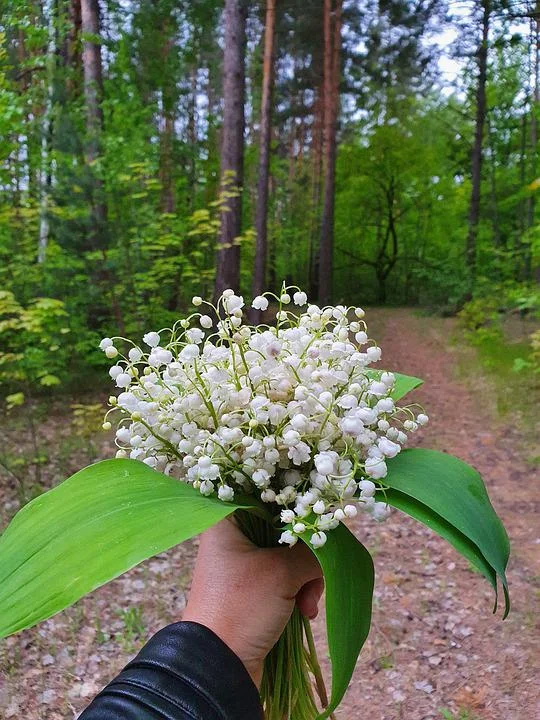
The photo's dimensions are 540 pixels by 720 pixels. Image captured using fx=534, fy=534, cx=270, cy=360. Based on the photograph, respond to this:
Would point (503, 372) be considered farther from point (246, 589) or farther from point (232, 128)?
point (246, 589)

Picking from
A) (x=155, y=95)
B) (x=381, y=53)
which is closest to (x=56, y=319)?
(x=155, y=95)

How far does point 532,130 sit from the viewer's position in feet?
32.0

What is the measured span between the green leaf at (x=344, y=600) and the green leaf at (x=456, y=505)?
0.36 ft

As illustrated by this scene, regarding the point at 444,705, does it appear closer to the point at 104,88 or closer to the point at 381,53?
the point at 104,88

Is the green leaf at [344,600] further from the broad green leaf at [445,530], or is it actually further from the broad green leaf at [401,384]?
the broad green leaf at [401,384]

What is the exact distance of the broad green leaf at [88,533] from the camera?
2.06 ft

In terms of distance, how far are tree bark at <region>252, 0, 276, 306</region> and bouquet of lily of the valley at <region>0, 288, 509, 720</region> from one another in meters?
6.90

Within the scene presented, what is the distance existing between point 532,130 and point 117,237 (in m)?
8.47

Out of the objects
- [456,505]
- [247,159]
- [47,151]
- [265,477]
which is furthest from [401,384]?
[247,159]

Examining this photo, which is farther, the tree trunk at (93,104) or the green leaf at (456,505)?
the tree trunk at (93,104)

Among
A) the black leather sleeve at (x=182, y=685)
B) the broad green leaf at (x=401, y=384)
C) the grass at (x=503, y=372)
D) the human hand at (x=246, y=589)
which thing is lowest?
the grass at (x=503, y=372)

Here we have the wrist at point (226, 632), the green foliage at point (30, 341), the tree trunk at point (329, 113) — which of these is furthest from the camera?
the tree trunk at point (329, 113)

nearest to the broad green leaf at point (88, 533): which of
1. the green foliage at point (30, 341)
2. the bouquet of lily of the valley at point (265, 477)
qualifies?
the bouquet of lily of the valley at point (265, 477)

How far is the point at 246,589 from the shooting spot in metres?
0.94
